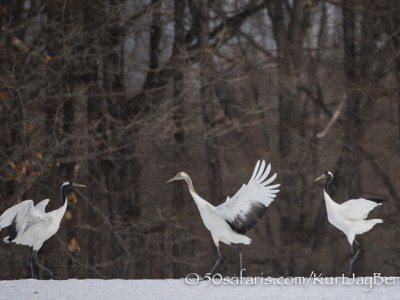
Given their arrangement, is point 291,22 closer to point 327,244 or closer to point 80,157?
point 327,244

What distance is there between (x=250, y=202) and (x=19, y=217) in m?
2.59

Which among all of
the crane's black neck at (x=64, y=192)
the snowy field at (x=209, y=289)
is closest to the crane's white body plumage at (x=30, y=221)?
the crane's black neck at (x=64, y=192)

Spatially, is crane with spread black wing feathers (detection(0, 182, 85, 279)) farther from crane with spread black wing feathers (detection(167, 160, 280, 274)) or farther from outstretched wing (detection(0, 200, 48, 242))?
crane with spread black wing feathers (detection(167, 160, 280, 274))

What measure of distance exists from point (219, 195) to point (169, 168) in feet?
5.53

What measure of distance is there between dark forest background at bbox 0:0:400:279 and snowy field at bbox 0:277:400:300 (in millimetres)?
6087

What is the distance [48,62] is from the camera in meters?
19.8

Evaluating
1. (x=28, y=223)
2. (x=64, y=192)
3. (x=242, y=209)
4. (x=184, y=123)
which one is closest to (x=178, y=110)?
(x=184, y=123)

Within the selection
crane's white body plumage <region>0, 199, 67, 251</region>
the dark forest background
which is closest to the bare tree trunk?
the dark forest background

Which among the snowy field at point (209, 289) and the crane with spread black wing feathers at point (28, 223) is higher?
the crane with spread black wing feathers at point (28, 223)

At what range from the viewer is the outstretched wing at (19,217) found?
11406 mm

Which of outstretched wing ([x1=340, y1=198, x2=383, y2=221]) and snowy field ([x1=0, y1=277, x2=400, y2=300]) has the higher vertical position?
outstretched wing ([x1=340, y1=198, x2=383, y2=221])

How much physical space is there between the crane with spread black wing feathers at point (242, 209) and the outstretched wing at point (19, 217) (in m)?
1.84

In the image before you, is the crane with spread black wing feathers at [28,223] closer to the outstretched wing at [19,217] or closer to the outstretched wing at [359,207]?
the outstretched wing at [19,217]

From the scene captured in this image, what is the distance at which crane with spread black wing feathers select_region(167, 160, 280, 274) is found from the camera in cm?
1112
